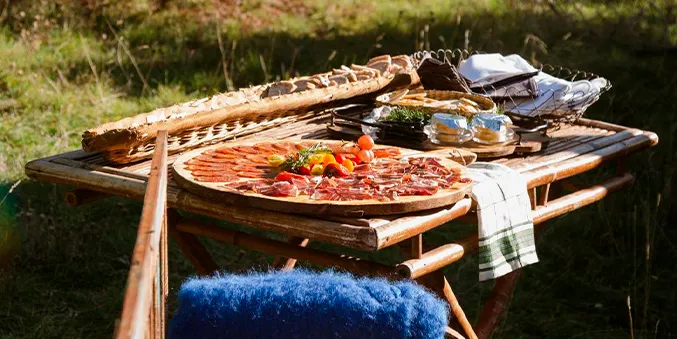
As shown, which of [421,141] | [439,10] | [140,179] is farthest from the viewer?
[439,10]

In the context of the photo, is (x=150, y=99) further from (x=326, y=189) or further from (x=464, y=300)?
(x=326, y=189)

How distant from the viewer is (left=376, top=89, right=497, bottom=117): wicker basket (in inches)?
127

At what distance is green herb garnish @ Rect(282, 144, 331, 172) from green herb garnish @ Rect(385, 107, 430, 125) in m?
0.46

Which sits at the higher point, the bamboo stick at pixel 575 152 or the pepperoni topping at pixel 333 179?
the pepperoni topping at pixel 333 179

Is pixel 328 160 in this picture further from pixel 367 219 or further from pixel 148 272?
pixel 148 272

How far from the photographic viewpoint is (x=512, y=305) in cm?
456

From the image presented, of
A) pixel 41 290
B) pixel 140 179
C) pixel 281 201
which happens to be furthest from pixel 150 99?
pixel 281 201

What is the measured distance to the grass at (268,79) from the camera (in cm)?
440

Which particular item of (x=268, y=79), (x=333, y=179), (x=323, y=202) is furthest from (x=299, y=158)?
(x=268, y=79)

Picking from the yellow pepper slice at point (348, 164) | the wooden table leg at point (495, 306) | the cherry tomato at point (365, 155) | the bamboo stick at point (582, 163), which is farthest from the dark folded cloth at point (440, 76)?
the yellow pepper slice at point (348, 164)

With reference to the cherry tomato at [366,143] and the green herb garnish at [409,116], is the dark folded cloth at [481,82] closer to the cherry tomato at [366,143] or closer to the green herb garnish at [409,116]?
the green herb garnish at [409,116]

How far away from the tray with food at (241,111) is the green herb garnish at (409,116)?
1.12ft

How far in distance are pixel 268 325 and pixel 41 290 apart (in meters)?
2.71

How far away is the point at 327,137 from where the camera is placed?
3289 mm
